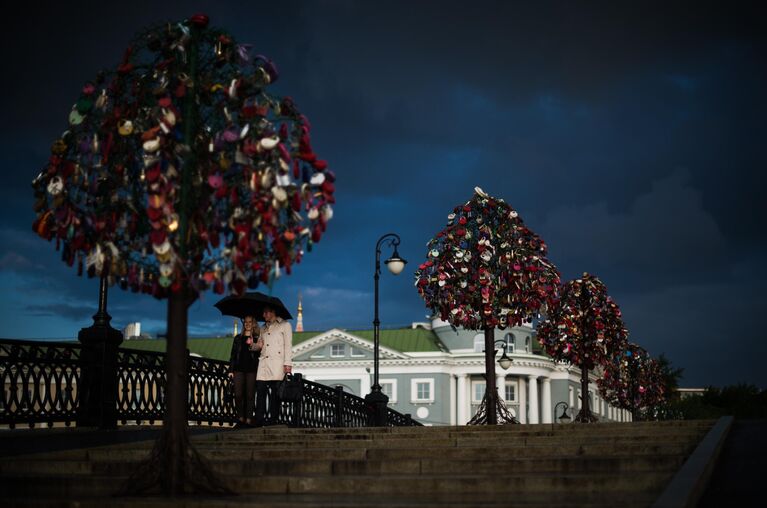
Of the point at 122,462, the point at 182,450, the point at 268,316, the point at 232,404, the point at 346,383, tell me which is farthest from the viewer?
the point at 346,383

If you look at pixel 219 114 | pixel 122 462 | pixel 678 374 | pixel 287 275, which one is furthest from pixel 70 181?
pixel 678 374

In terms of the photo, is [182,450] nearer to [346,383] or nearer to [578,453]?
[578,453]

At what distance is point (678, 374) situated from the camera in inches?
3602

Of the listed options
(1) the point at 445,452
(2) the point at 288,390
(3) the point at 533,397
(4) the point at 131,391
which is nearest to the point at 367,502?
(1) the point at 445,452

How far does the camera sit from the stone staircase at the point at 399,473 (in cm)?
754

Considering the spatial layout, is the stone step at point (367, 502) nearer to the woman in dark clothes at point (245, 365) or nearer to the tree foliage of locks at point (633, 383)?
the woman in dark clothes at point (245, 365)

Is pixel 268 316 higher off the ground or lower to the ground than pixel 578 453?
higher

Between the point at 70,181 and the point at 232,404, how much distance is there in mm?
11647

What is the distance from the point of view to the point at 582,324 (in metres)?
27.8

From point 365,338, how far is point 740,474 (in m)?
72.1

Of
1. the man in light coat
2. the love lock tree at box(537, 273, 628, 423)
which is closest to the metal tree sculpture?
the love lock tree at box(537, 273, 628, 423)

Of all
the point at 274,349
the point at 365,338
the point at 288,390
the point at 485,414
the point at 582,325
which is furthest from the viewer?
the point at 365,338

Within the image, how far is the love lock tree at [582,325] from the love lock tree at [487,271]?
341 inches

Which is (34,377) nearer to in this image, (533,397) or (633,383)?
(633,383)
